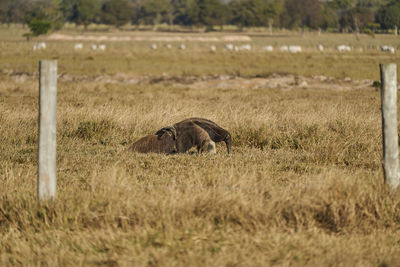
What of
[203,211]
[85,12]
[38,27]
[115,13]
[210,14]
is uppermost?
[85,12]

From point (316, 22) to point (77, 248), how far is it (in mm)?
104399

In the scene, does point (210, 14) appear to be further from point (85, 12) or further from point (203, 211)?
point (203, 211)

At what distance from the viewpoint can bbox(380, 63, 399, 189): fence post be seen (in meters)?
5.50

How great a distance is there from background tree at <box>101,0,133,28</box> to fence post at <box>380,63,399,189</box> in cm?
12372

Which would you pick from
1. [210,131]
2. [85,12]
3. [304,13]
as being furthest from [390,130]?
[85,12]

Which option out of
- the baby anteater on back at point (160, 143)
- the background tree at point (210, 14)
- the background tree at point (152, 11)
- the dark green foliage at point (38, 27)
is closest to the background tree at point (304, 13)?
the background tree at point (210, 14)

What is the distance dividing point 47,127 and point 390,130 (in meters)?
3.29

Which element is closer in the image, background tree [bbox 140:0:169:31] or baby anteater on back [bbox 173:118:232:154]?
baby anteater on back [bbox 173:118:232:154]

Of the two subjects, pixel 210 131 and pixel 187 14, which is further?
pixel 187 14

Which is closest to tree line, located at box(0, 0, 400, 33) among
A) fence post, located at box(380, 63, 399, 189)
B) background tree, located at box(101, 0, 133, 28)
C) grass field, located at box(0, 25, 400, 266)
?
background tree, located at box(101, 0, 133, 28)

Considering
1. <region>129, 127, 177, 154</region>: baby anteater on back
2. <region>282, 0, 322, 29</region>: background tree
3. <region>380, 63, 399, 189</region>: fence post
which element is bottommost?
<region>129, 127, 177, 154</region>: baby anteater on back

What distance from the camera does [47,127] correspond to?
5215 mm

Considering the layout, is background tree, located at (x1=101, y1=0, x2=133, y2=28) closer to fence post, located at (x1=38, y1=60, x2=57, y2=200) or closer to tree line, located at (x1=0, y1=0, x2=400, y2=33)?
tree line, located at (x1=0, y1=0, x2=400, y2=33)

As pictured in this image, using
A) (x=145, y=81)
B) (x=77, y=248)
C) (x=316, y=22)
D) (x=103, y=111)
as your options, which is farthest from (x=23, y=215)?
(x=316, y=22)
